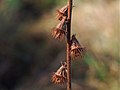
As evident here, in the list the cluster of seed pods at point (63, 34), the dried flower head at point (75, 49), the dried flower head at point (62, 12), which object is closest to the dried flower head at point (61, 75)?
the cluster of seed pods at point (63, 34)

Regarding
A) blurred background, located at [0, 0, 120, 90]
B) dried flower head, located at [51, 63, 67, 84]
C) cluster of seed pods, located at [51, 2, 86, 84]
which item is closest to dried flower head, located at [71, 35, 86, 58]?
cluster of seed pods, located at [51, 2, 86, 84]

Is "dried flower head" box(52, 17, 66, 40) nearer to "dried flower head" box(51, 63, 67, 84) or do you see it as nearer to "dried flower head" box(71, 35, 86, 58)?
"dried flower head" box(71, 35, 86, 58)

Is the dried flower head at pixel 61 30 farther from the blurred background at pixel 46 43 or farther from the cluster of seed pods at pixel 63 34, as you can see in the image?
the blurred background at pixel 46 43

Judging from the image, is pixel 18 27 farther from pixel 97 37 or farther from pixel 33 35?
pixel 97 37

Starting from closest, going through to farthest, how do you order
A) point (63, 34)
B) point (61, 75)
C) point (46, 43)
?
point (63, 34), point (61, 75), point (46, 43)

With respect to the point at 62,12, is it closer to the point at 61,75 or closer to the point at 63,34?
the point at 63,34

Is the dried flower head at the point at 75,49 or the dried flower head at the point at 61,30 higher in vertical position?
the dried flower head at the point at 61,30

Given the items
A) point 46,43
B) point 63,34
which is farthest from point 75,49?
point 46,43

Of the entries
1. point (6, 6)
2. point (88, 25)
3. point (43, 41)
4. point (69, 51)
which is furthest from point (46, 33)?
point (69, 51)
